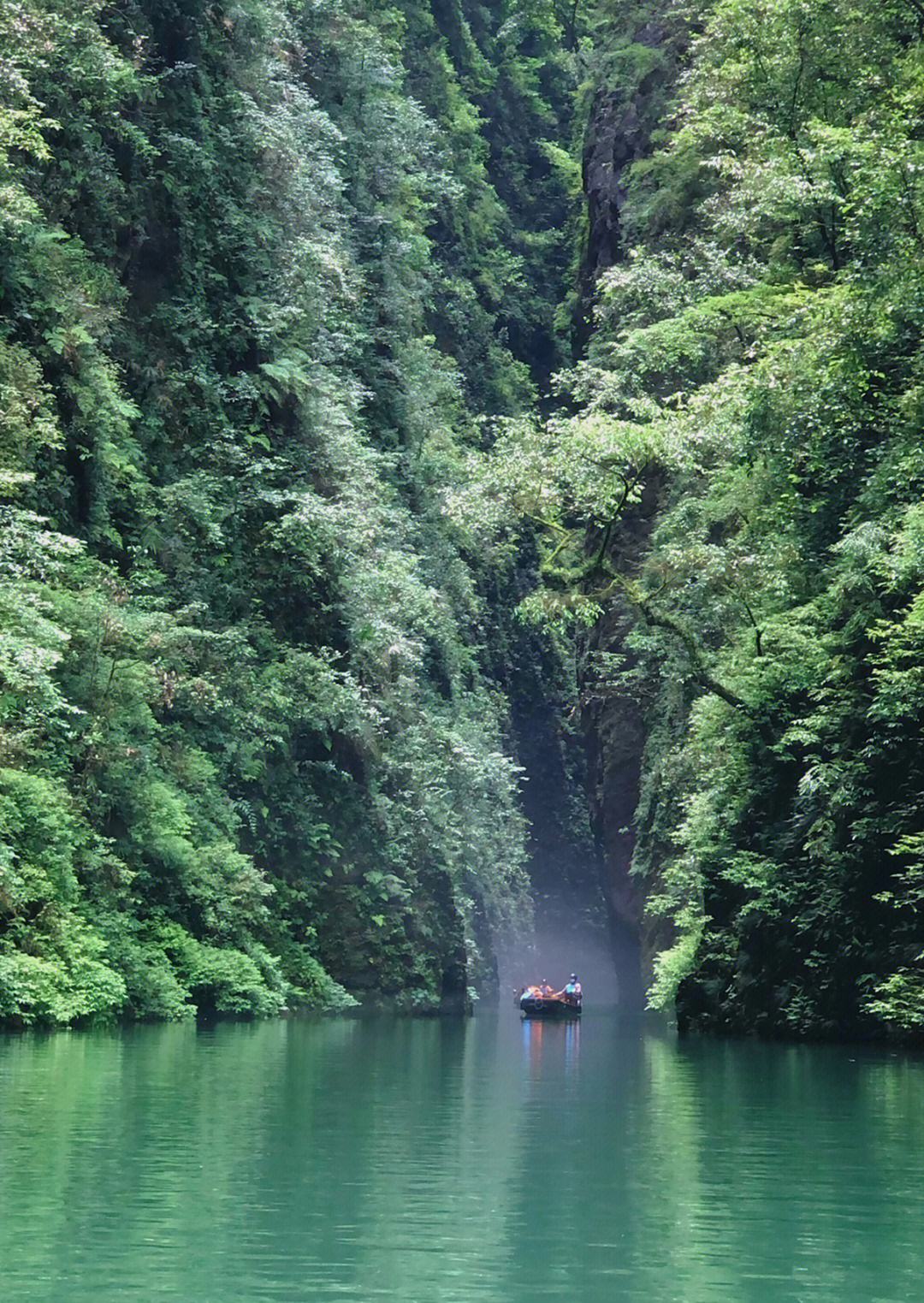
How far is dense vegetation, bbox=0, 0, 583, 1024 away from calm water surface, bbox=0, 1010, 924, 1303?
26.2 feet

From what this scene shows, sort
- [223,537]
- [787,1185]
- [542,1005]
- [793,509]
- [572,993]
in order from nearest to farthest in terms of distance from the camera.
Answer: [787,1185], [793,509], [223,537], [542,1005], [572,993]

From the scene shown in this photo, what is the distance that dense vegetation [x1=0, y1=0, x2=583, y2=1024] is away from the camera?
2514 cm

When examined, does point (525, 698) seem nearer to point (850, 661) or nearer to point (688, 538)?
point (688, 538)

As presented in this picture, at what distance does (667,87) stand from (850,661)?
30.9m

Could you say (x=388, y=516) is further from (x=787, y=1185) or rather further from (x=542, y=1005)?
(x=787, y=1185)

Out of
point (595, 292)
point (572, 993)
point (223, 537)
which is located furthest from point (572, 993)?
point (595, 292)

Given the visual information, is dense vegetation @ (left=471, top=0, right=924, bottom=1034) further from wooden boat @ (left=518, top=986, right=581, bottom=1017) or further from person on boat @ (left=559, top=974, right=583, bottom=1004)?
person on boat @ (left=559, top=974, right=583, bottom=1004)

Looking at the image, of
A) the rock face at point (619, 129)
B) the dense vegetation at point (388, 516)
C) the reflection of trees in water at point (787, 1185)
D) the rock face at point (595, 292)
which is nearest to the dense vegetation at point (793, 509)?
the dense vegetation at point (388, 516)

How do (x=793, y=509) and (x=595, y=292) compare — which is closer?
(x=793, y=509)

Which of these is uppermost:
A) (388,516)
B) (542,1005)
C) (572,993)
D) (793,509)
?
A: (388,516)

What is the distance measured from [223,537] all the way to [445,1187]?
25.9m

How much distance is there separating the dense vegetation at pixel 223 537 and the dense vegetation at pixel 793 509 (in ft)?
16.8

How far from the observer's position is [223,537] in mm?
34156

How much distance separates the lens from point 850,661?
926 inches
